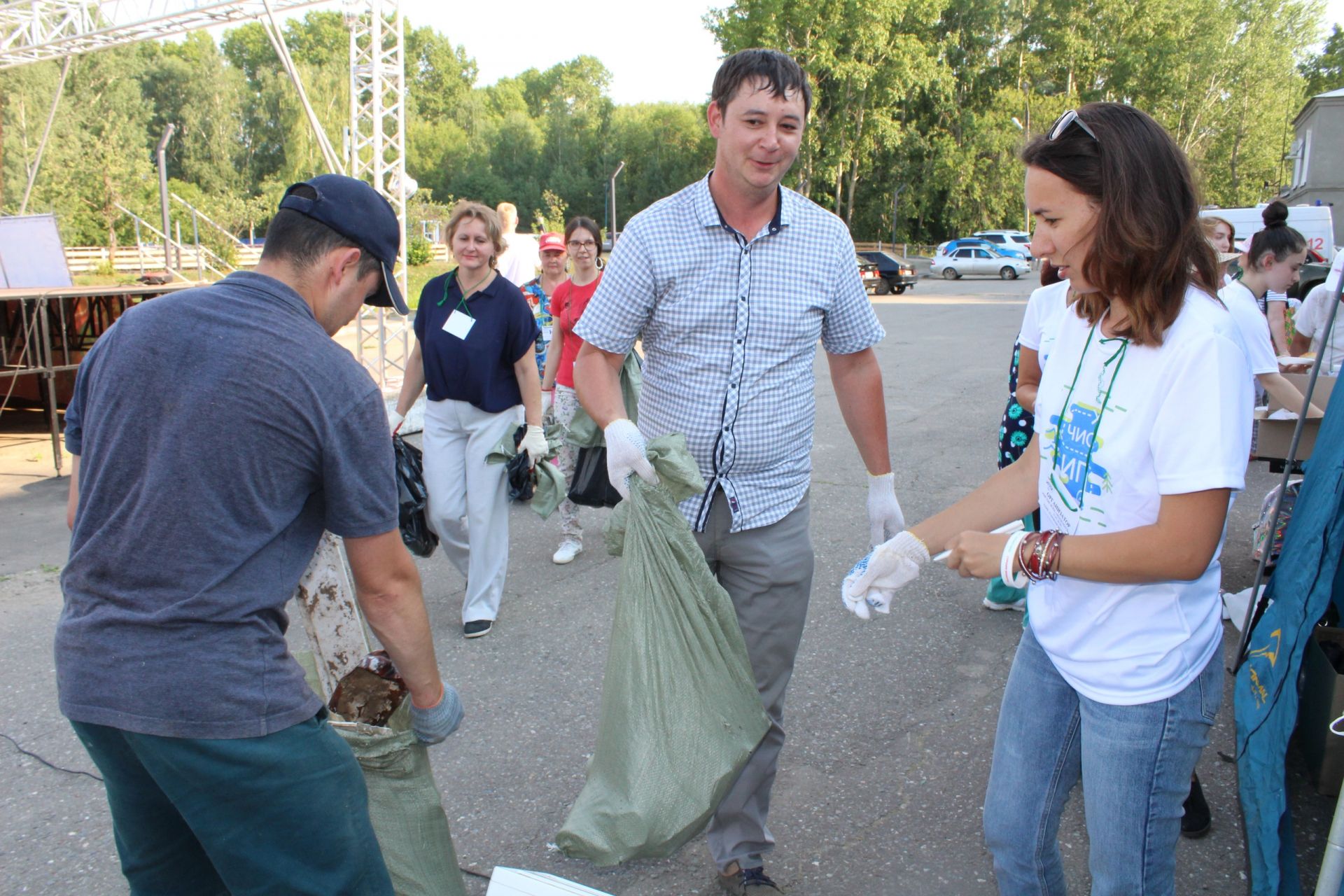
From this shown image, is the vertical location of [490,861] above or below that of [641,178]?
below

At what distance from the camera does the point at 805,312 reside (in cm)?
242

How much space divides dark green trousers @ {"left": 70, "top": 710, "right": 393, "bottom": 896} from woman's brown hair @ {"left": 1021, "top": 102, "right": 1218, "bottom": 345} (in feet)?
5.04

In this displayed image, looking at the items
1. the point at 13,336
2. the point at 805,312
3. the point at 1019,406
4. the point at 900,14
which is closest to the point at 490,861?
the point at 805,312

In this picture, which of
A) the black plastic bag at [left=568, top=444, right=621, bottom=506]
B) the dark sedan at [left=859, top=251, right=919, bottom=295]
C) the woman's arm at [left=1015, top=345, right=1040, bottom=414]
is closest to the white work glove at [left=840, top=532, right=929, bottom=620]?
the black plastic bag at [left=568, top=444, right=621, bottom=506]

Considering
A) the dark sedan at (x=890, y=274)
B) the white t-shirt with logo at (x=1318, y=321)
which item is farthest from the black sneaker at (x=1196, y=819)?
the dark sedan at (x=890, y=274)

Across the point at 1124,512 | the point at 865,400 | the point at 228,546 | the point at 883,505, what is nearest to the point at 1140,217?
the point at 1124,512

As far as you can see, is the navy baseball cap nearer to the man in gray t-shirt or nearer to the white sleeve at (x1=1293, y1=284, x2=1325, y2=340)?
the man in gray t-shirt

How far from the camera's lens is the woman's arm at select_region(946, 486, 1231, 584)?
4.76 feet

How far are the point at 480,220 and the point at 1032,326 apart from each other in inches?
95.5

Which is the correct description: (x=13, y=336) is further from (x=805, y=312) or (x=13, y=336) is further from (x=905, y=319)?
(x=905, y=319)

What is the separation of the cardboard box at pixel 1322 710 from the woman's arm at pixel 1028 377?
4.18 feet

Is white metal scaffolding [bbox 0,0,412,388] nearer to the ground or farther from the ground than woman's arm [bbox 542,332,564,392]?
farther from the ground

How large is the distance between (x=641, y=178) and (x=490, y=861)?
60572mm

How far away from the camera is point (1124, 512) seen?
1.56 m
